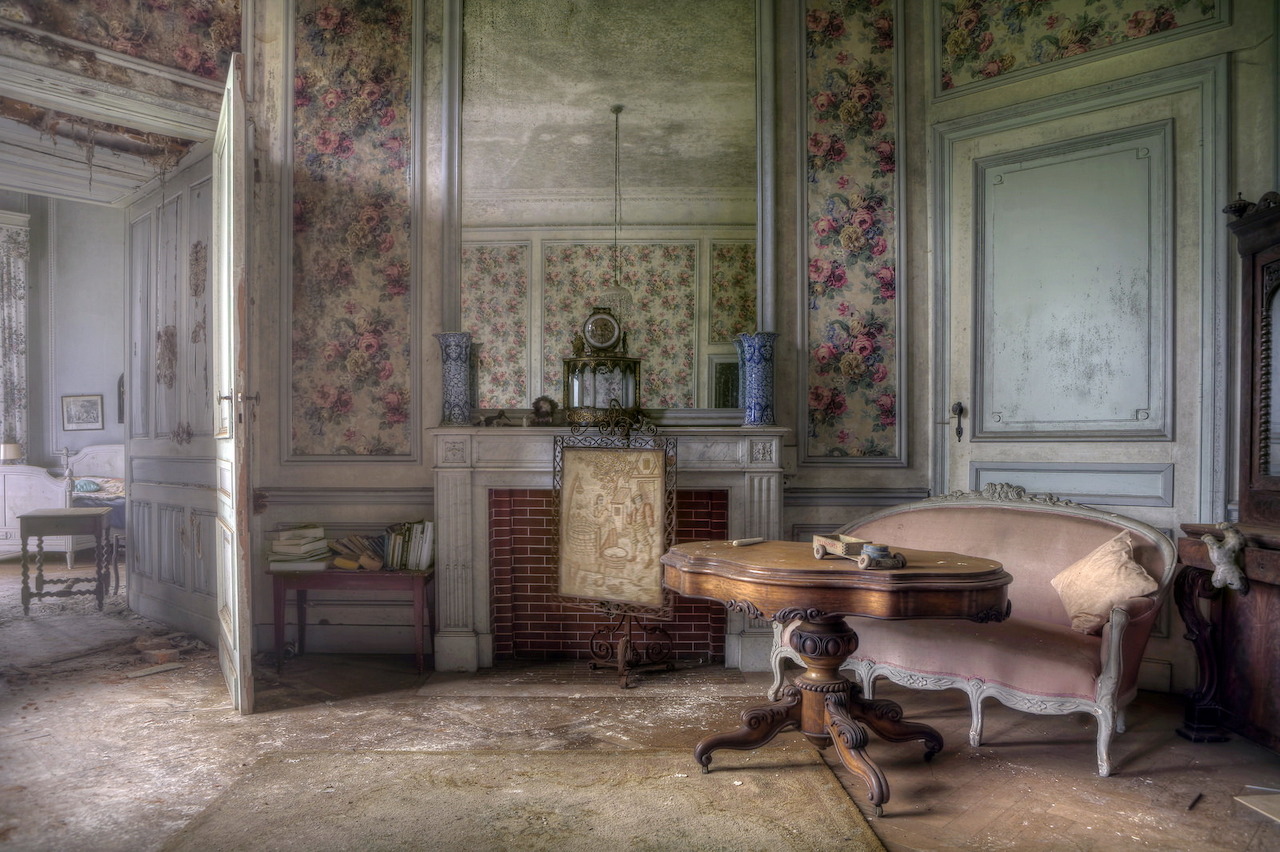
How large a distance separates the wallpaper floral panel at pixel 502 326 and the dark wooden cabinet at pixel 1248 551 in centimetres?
335

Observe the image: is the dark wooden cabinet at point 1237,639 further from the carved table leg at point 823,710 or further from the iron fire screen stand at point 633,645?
the iron fire screen stand at point 633,645

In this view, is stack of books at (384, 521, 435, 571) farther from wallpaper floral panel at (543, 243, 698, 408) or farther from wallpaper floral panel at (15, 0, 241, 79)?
wallpaper floral panel at (15, 0, 241, 79)

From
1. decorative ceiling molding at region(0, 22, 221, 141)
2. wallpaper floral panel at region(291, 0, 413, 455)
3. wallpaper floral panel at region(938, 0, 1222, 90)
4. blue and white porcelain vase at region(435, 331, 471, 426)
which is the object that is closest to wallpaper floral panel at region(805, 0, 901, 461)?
wallpaper floral panel at region(938, 0, 1222, 90)

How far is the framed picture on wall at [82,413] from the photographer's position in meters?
8.47

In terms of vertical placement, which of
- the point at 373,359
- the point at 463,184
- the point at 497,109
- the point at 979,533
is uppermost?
the point at 497,109

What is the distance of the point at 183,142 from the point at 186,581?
2888mm

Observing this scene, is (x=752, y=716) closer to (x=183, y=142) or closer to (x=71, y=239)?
(x=183, y=142)

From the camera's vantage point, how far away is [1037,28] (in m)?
4.29

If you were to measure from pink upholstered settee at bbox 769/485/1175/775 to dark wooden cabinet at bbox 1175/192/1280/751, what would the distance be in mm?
241

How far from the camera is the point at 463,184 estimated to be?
466 cm

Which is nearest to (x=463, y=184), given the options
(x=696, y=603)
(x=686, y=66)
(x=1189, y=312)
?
(x=686, y=66)

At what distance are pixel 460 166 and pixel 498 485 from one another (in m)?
1.89

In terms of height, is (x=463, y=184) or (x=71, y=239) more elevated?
(x=71, y=239)

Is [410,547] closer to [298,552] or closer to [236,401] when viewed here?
[298,552]
